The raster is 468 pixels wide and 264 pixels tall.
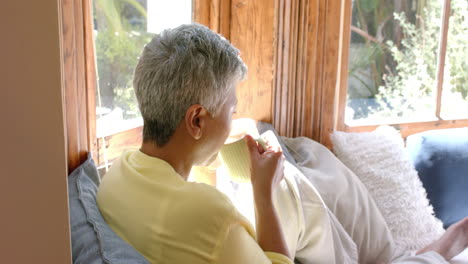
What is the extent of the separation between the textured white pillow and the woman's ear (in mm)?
1207

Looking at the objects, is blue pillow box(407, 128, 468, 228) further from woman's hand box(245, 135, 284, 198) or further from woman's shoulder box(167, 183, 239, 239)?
woman's shoulder box(167, 183, 239, 239)

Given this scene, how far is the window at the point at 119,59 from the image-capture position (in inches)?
63.1

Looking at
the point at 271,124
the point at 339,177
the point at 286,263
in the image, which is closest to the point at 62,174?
the point at 286,263

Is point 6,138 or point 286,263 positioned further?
point 286,263

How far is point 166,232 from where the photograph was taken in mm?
1012

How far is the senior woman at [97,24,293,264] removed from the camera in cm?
99

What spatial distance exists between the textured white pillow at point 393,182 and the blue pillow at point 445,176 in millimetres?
113

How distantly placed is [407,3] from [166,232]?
2189mm

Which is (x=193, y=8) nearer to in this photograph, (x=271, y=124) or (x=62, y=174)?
(x=271, y=124)

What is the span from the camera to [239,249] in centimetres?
98

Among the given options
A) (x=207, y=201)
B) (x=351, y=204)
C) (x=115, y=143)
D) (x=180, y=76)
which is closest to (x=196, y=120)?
(x=180, y=76)

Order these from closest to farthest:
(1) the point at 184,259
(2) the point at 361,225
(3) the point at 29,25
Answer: (3) the point at 29,25
(1) the point at 184,259
(2) the point at 361,225

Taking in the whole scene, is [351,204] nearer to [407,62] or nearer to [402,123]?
[402,123]

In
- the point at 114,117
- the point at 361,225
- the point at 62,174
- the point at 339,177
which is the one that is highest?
the point at 62,174
